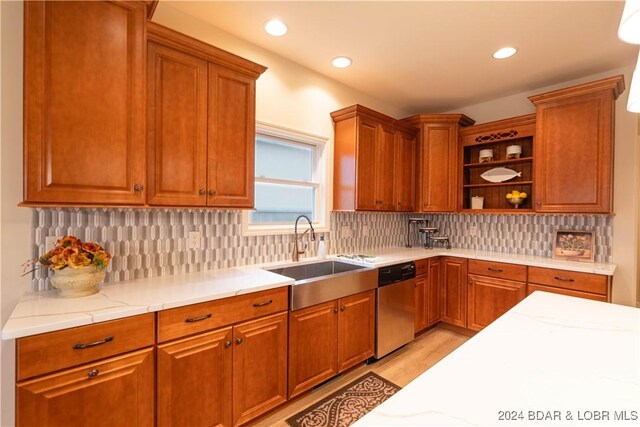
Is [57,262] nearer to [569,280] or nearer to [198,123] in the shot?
[198,123]

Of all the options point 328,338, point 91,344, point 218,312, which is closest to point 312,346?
point 328,338

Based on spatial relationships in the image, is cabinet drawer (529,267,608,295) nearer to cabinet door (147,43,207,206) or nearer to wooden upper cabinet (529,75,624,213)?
wooden upper cabinet (529,75,624,213)

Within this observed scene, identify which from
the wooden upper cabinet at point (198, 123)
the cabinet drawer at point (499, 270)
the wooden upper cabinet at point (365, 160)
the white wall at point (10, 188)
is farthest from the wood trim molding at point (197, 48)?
the cabinet drawer at point (499, 270)

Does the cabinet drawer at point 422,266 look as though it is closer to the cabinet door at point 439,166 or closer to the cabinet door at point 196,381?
the cabinet door at point 439,166

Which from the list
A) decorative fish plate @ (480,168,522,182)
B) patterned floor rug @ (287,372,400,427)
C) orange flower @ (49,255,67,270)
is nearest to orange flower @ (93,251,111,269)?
orange flower @ (49,255,67,270)

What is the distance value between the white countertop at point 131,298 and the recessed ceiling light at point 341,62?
1960 millimetres

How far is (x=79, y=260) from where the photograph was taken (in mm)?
1445

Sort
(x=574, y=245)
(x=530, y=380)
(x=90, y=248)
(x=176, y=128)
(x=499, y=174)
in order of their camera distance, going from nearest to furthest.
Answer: (x=530, y=380)
(x=90, y=248)
(x=176, y=128)
(x=574, y=245)
(x=499, y=174)

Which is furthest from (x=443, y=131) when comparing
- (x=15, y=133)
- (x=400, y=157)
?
(x=15, y=133)

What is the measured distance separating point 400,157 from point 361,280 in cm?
162

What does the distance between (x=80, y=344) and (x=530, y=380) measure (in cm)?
164

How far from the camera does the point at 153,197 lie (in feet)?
5.48

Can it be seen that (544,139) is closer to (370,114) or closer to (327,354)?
(370,114)

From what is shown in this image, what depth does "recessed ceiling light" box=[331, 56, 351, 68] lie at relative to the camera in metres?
2.63
